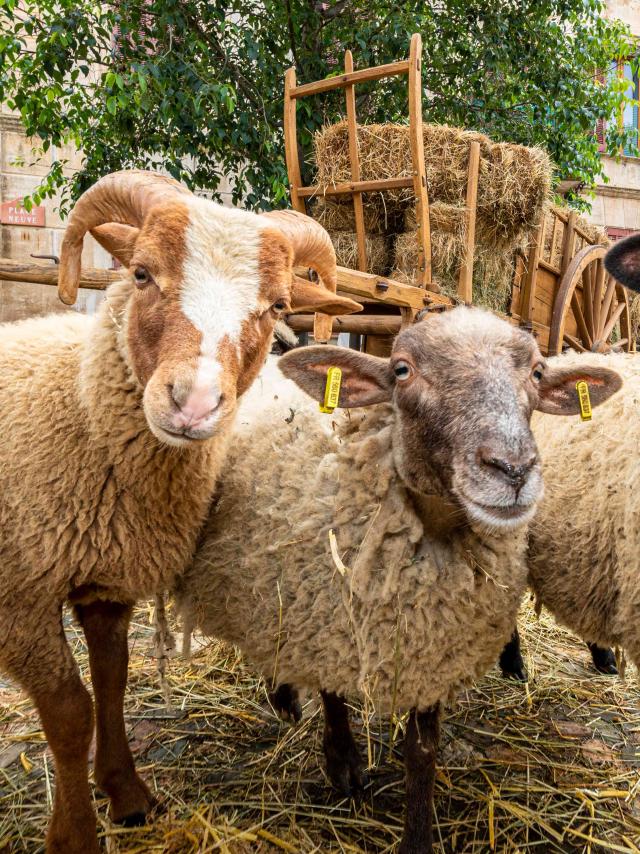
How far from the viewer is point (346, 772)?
7.47 ft

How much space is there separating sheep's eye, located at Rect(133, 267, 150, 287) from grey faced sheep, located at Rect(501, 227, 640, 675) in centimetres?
130

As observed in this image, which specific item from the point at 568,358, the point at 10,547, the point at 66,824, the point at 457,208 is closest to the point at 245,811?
Answer: the point at 66,824

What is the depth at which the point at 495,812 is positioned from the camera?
7.23 feet

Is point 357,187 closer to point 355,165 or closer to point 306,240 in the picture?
point 355,165

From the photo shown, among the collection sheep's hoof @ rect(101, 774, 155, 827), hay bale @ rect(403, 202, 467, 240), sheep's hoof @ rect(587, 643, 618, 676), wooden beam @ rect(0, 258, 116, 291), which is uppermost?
hay bale @ rect(403, 202, 467, 240)

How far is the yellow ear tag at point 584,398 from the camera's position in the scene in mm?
2043

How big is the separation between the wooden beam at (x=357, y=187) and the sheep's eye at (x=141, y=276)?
7.41 feet

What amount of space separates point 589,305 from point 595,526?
13.1 ft

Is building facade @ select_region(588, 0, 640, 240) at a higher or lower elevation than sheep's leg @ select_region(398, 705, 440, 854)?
higher

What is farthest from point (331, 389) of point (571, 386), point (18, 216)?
point (18, 216)

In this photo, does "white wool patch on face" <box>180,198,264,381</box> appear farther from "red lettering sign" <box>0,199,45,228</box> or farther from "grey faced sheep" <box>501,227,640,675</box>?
"red lettering sign" <box>0,199,45,228</box>

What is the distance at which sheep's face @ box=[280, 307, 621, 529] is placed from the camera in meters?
1.62

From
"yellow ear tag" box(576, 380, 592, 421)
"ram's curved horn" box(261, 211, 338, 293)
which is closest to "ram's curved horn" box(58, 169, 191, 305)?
"ram's curved horn" box(261, 211, 338, 293)

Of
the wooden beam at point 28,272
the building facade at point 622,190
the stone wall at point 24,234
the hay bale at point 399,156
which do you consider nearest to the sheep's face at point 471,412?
the wooden beam at point 28,272
